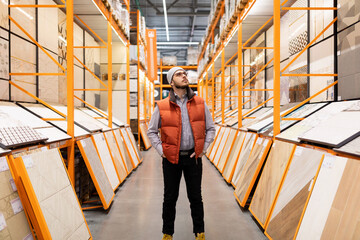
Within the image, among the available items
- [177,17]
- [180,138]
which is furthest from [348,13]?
[177,17]

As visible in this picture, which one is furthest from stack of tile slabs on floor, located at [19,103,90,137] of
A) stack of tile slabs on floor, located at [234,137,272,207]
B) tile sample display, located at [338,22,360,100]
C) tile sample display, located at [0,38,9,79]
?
tile sample display, located at [338,22,360,100]

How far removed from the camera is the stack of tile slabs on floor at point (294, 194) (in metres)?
2.28

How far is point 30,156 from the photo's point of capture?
2227 mm

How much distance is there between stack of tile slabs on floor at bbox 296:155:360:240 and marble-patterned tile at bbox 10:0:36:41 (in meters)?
4.20

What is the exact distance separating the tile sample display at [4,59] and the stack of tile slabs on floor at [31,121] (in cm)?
40

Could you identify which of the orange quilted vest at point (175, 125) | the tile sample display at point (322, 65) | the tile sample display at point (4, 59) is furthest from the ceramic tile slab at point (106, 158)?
the tile sample display at point (322, 65)

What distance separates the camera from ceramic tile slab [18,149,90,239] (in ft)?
7.11

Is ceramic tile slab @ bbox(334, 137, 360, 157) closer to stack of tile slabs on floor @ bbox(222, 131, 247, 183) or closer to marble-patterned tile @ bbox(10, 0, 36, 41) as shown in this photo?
stack of tile slabs on floor @ bbox(222, 131, 247, 183)

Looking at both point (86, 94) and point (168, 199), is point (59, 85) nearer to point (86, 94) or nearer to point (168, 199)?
point (86, 94)

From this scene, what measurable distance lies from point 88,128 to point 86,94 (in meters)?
3.07

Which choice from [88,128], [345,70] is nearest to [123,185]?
[88,128]

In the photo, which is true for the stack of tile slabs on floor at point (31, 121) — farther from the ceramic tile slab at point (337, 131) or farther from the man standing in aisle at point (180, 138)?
the ceramic tile slab at point (337, 131)

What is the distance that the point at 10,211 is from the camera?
6.31 ft

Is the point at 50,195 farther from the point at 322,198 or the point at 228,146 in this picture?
the point at 228,146
